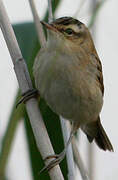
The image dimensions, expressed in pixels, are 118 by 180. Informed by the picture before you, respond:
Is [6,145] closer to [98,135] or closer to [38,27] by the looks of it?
[38,27]

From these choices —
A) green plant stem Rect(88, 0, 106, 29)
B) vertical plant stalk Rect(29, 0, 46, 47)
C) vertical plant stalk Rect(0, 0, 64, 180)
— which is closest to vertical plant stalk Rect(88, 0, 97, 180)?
green plant stem Rect(88, 0, 106, 29)

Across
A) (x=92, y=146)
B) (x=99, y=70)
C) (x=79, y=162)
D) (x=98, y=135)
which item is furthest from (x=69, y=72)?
(x=98, y=135)

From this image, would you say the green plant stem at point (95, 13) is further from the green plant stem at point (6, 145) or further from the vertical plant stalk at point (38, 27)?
the green plant stem at point (6, 145)

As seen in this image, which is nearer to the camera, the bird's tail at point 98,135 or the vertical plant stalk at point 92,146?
the vertical plant stalk at point 92,146

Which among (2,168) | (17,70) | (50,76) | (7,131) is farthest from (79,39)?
(2,168)

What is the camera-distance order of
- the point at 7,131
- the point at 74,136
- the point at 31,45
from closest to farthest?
the point at 7,131 < the point at 31,45 < the point at 74,136

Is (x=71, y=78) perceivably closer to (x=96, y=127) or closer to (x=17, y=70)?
(x=17, y=70)

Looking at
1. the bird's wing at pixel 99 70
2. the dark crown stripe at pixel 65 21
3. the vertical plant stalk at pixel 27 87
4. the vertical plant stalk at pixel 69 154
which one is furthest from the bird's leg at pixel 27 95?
the bird's wing at pixel 99 70
